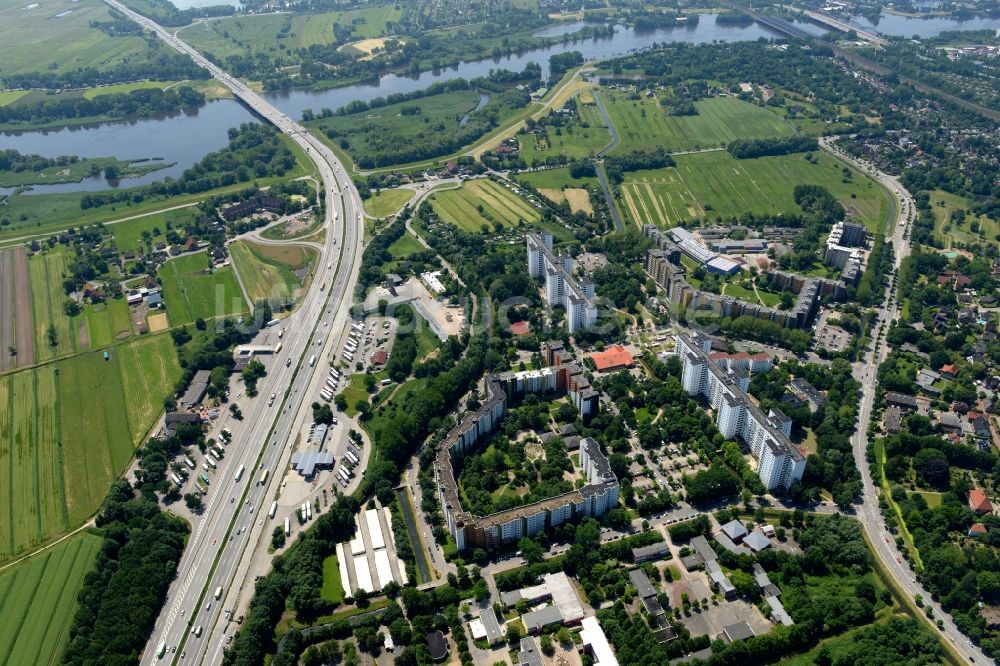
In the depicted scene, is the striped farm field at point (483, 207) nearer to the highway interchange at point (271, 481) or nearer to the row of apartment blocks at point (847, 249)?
the highway interchange at point (271, 481)

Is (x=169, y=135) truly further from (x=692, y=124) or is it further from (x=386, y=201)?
(x=692, y=124)

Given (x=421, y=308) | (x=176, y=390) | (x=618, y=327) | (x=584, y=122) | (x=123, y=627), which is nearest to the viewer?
(x=123, y=627)

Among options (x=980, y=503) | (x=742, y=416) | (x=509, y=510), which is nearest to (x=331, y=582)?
(x=509, y=510)

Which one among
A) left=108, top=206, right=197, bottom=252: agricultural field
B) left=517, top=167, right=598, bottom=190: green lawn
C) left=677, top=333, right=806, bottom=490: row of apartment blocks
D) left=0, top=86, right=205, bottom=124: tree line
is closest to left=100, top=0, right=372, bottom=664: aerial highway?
left=108, top=206, right=197, bottom=252: agricultural field

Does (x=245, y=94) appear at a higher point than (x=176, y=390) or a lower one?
higher

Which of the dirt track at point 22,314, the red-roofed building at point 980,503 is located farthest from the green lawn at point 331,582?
the red-roofed building at point 980,503

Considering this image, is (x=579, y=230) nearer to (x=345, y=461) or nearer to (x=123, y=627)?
(x=345, y=461)

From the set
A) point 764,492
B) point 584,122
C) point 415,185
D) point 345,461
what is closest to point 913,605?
point 764,492
